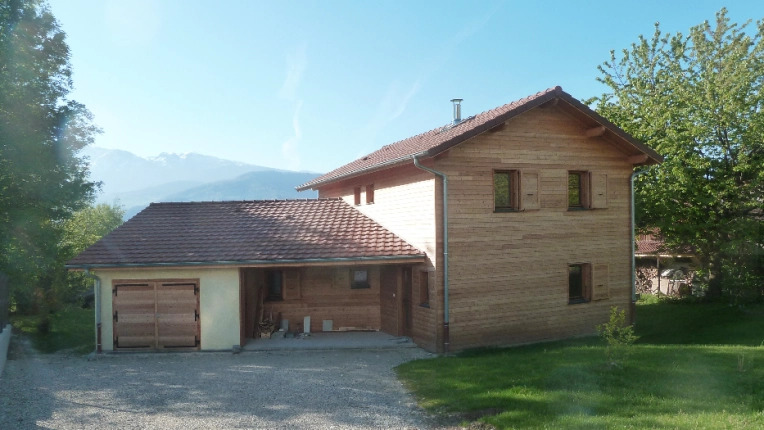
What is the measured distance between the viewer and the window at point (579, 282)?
16.5 meters

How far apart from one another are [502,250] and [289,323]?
6.99 meters

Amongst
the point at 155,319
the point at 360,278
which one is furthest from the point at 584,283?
the point at 155,319

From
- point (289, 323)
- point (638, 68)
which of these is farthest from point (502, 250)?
point (638, 68)

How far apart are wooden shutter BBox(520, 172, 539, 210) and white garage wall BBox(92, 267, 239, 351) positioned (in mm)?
7982

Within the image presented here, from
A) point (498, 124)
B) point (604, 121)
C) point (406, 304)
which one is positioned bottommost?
point (406, 304)

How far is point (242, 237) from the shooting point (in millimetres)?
15781

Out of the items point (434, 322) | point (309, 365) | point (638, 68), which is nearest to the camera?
point (309, 365)

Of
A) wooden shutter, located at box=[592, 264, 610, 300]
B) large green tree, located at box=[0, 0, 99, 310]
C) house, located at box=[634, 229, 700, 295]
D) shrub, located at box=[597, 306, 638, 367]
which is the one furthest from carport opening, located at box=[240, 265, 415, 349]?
house, located at box=[634, 229, 700, 295]

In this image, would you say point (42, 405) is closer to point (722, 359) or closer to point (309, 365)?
point (309, 365)

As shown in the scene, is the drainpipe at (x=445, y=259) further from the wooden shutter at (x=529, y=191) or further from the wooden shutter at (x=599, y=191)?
the wooden shutter at (x=599, y=191)

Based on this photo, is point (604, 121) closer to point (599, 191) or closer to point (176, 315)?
point (599, 191)

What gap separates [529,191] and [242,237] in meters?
8.16

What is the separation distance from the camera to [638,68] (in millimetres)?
27312

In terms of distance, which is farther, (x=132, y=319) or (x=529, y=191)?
(x=529, y=191)
